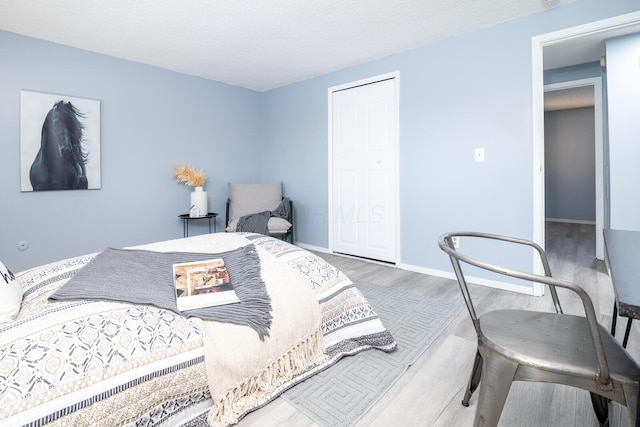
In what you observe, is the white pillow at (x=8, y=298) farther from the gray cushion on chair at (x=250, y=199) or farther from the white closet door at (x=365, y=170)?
the white closet door at (x=365, y=170)

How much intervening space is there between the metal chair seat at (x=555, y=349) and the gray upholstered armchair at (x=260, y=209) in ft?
9.52

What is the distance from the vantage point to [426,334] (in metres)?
2.00

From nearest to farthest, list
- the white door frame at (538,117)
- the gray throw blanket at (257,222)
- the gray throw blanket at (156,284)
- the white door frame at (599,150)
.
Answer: the gray throw blanket at (156,284) < the white door frame at (538,117) < the white door frame at (599,150) < the gray throw blanket at (257,222)

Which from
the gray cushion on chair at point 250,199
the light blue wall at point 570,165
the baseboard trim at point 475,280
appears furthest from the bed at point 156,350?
the light blue wall at point 570,165

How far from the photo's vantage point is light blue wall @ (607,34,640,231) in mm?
2834

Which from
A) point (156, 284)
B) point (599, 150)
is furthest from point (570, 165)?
point (156, 284)

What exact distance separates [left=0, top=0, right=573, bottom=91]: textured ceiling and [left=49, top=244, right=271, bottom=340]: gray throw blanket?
6.07 ft

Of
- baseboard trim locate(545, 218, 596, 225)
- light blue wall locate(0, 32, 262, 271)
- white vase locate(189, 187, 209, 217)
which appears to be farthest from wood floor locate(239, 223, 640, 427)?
baseboard trim locate(545, 218, 596, 225)

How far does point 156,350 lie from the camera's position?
1088 millimetres

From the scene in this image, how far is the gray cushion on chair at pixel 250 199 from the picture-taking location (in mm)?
4141

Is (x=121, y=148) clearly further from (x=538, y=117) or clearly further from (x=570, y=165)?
(x=570, y=165)

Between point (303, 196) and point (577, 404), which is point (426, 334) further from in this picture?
point (303, 196)

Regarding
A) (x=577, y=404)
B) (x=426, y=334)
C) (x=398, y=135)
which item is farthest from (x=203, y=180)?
(x=577, y=404)

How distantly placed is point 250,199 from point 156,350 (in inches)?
126
